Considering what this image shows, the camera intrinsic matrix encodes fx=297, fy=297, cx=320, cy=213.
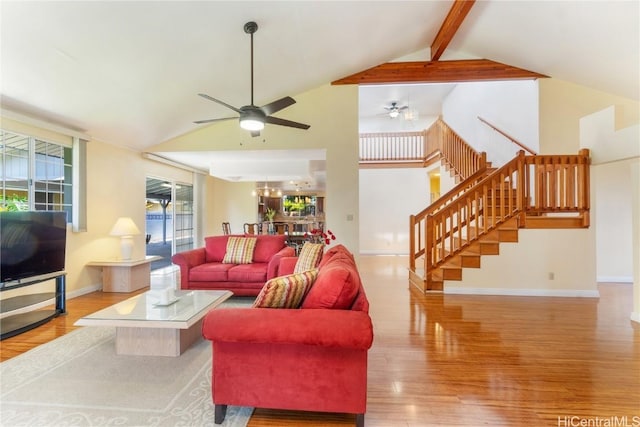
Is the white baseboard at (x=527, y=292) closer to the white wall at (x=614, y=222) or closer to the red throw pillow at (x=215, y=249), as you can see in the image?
the white wall at (x=614, y=222)

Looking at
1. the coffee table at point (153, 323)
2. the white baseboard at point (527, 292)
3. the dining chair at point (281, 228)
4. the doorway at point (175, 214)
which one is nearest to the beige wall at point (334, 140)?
the white baseboard at point (527, 292)

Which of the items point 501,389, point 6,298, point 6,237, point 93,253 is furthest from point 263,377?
point 93,253

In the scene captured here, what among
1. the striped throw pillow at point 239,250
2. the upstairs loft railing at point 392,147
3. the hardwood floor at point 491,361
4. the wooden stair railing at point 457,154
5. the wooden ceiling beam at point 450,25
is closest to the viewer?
the hardwood floor at point 491,361

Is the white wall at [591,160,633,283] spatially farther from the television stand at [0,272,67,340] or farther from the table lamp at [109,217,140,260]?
the television stand at [0,272,67,340]

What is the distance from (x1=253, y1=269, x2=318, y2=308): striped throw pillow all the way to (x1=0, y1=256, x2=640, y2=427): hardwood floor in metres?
0.72

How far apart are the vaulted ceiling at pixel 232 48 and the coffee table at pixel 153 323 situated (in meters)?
2.56

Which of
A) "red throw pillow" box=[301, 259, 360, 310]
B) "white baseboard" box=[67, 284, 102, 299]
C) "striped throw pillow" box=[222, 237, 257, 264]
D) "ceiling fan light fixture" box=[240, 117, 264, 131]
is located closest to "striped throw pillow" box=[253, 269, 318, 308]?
"red throw pillow" box=[301, 259, 360, 310]

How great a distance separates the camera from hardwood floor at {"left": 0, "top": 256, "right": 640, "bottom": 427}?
192cm

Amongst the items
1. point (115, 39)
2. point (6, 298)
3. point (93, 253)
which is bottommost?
point (6, 298)

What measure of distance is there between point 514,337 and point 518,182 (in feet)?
8.16

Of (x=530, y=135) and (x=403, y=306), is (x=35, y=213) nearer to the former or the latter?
(x=403, y=306)

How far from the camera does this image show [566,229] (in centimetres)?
464

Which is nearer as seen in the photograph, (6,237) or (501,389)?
(501,389)

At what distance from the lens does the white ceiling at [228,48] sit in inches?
109
